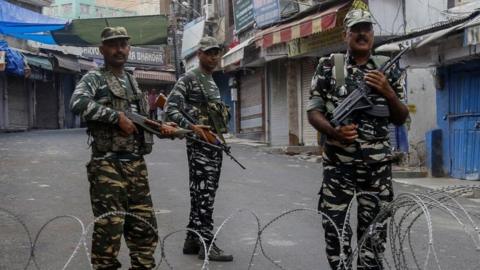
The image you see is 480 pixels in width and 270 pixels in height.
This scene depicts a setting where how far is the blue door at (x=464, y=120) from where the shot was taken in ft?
35.7

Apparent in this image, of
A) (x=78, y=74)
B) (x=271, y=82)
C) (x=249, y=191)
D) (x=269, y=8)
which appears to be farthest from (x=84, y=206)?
(x=78, y=74)

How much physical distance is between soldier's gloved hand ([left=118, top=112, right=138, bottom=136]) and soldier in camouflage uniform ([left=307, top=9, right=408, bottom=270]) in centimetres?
113

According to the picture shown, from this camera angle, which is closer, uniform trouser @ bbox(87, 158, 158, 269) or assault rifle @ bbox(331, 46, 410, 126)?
assault rifle @ bbox(331, 46, 410, 126)

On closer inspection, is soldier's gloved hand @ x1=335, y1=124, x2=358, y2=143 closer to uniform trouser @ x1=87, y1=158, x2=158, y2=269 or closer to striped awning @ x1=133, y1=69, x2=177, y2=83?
uniform trouser @ x1=87, y1=158, x2=158, y2=269

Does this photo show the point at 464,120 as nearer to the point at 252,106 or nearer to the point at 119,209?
the point at 119,209

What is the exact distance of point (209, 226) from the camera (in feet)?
16.4

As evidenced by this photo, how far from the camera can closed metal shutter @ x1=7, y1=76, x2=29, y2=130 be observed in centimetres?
2531

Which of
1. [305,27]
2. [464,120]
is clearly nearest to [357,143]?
[464,120]

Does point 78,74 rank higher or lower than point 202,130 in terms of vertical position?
higher

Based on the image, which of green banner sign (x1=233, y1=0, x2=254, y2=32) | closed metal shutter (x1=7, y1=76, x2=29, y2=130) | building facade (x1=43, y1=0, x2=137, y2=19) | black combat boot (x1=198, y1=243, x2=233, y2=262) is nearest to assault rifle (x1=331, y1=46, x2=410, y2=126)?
black combat boot (x1=198, y1=243, x2=233, y2=262)

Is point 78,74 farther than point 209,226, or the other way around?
point 78,74

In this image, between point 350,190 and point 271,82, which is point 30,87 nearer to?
point 271,82

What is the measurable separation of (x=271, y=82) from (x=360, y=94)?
17.0 metres

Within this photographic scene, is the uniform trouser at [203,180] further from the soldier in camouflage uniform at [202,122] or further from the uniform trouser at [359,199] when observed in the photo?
the uniform trouser at [359,199]
